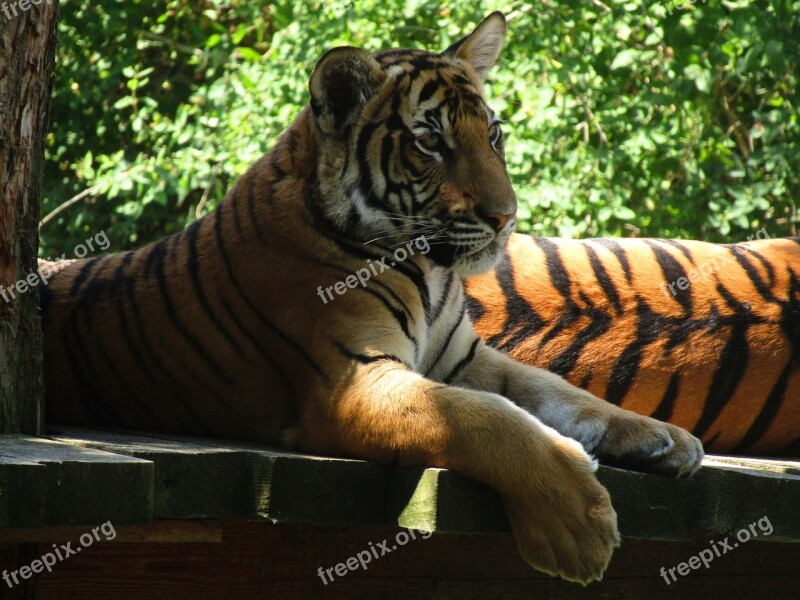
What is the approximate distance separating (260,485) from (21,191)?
81 cm

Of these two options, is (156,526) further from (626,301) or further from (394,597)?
(626,301)

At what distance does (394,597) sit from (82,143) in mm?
6662

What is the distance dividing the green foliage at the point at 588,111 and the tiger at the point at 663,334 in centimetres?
215

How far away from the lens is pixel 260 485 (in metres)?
1.92

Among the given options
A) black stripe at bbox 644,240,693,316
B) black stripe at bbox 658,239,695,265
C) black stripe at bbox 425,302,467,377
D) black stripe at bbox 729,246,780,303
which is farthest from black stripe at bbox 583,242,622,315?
black stripe at bbox 425,302,467,377

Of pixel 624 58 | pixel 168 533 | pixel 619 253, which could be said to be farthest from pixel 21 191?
pixel 624 58

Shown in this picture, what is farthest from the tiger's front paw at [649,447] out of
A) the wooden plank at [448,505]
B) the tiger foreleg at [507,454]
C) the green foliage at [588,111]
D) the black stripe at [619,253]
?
the green foliage at [588,111]

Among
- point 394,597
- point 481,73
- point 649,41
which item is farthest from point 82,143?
point 394,597

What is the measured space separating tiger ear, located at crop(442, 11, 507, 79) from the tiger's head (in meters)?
0.26

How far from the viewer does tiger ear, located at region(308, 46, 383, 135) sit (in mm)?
2527

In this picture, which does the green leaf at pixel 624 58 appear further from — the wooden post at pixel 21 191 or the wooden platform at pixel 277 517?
the wooden post at pixel 21 191

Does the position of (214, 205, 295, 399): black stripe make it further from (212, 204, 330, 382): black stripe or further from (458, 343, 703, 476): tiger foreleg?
(458, 343, 703, 476): tiger foreleg

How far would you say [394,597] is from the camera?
234 cm

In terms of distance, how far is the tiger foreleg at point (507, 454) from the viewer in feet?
6.06
